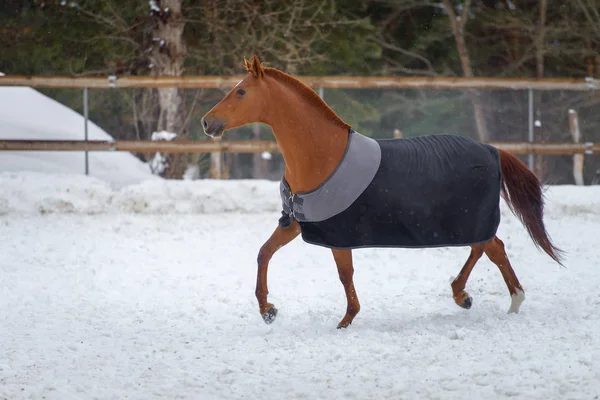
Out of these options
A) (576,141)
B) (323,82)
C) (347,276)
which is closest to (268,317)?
(347,276)

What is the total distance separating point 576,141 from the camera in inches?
445

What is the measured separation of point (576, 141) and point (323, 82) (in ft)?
12.9

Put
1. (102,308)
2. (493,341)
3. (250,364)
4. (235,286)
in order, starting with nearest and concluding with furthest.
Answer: (250,364) → (493,341) → (102,308) → (235,286)

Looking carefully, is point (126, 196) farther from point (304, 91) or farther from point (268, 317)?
point (304, 91)

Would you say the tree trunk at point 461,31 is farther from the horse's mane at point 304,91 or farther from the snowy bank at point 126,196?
the horse's mane at point 304,91

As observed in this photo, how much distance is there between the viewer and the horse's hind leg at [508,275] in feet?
16.0

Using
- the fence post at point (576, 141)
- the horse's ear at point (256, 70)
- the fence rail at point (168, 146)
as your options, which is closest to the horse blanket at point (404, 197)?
the horse's ear at point (256, 70)

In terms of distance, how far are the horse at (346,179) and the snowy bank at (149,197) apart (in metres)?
4.57

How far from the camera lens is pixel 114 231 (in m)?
8.11

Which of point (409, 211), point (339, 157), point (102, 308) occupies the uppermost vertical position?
point (339, 157)

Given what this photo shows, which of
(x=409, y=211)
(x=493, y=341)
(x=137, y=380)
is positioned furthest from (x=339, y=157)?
(x=137, y=380)

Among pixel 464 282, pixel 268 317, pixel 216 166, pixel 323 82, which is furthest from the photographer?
pixel 216 166

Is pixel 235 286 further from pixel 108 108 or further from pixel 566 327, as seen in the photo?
pixel 108 108

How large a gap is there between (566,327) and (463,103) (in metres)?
6.14
